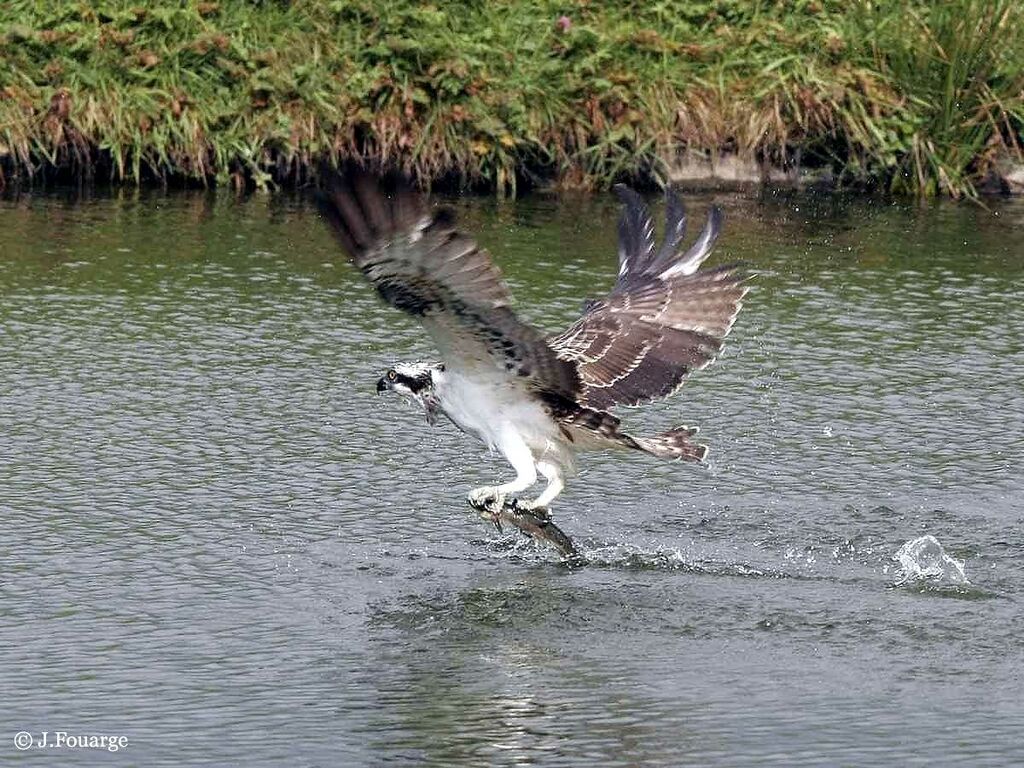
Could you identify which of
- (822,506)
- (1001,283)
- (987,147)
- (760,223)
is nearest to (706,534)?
(822,506)

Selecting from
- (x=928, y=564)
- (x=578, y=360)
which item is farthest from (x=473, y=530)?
(x=928, y=564)

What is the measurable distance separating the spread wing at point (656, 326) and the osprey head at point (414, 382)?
491 mm

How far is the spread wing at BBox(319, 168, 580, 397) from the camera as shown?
5703 millimetres

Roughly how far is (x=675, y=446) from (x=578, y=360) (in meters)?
0.48

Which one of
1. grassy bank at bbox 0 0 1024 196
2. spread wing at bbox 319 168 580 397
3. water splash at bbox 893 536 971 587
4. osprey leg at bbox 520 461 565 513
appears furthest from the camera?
grassy bank at bbox 0 0 1024 196

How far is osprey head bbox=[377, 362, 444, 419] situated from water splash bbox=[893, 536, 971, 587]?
1.77 meters

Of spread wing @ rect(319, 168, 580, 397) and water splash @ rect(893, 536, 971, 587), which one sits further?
water splash @ rect(893, 536, 971, 587)

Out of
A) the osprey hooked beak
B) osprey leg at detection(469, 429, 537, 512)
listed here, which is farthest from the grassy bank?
osprey leg at detection(469, 429, 537, 512)

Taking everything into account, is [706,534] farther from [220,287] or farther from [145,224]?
[145,224]

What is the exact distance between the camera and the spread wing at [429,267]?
5703 mm

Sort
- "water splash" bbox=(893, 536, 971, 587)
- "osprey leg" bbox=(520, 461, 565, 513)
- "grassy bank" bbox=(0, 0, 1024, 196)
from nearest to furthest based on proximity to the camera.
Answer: "water splash" bbox=(893, 536, 971, 587) → "osprey leg" bbox=(520, 461, 565, 513) → "grassy bank" bbox=(0, 0, 1024, 196)

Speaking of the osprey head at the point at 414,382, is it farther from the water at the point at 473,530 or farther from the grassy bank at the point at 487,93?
the grassy bank at the point at 487,93

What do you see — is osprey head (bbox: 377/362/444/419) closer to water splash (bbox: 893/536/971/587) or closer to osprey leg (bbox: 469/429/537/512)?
osprey leg (bbox: 469/429/537/512)

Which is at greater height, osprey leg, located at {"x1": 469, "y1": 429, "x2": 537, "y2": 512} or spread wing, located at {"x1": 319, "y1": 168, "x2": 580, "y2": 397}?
spread wing, located at {"x1": 319, "y1": 168, "x2": 580, "y2": 397}
